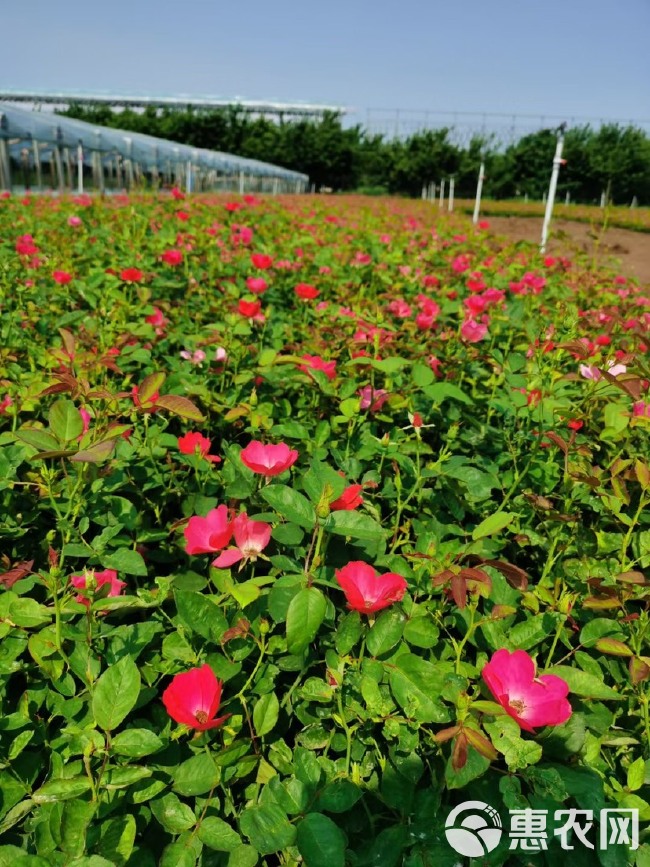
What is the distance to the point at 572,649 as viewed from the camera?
915 mm

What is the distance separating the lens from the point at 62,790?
673mm

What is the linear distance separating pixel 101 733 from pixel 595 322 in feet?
6.42

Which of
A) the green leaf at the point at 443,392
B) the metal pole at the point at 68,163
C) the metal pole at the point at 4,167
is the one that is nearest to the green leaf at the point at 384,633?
the green leaf at the point at 443,392

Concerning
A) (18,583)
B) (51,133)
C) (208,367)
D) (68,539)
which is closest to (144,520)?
(68,539)

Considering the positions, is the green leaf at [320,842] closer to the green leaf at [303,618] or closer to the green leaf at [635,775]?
the green leaf at [303,618]

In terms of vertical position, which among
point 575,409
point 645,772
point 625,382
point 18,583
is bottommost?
point 645,772

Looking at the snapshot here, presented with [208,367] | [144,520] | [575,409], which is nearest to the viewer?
[144,520]

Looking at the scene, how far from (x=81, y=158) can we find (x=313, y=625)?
15187 mm

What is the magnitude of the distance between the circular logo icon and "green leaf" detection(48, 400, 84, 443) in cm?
71

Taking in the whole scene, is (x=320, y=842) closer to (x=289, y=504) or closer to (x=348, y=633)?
(x=348, y=633)

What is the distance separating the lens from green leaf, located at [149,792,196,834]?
2.33 ft

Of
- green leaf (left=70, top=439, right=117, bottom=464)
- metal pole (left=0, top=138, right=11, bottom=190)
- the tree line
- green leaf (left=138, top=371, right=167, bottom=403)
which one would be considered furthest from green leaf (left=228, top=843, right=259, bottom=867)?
the tree line

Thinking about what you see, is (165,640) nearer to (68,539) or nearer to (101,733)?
(101,733)

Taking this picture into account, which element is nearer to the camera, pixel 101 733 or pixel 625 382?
pixel 101 733
